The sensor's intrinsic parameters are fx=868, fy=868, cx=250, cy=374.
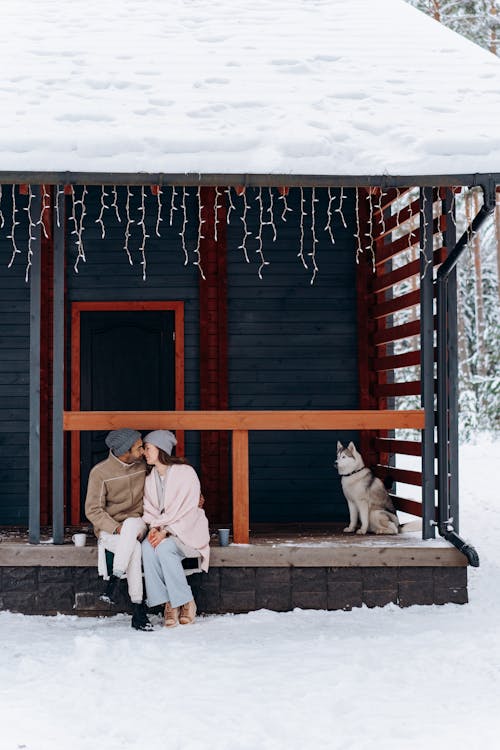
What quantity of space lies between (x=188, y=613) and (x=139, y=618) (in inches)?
13.9

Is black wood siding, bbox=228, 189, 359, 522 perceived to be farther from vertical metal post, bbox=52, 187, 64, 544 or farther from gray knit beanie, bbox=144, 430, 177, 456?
vertical metal post, bbox=52, 187, 64, 544

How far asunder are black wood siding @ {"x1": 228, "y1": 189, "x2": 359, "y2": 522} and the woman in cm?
231

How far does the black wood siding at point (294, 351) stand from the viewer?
8500mm

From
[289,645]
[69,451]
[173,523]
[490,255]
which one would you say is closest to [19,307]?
[69,451]

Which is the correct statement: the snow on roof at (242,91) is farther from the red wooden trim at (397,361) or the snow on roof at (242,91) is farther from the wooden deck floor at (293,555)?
the wooden deck floor at (293,555)

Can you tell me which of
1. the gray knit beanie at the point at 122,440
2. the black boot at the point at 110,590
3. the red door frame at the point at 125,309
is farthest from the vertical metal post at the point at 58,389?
the red door frame at the point at 125,309

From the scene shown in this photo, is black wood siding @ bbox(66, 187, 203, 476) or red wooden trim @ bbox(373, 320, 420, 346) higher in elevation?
black wood siding @ bbox(66, 187, 203, 476)

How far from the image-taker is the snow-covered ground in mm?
4141

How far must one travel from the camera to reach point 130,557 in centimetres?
605

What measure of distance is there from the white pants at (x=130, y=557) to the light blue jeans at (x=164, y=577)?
6 centimetres

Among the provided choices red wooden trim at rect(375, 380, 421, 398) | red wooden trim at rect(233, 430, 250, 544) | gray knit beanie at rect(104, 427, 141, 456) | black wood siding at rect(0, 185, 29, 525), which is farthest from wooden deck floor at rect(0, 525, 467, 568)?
black wood siding at rect(0, 185, 29, 525)

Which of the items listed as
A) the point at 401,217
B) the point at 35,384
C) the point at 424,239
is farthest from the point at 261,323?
the point at 35,384

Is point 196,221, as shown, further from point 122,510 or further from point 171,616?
point 171,616

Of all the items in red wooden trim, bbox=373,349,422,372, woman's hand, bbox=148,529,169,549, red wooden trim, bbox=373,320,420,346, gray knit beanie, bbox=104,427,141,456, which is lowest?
woman's hand, bbox=148,529,169,549
